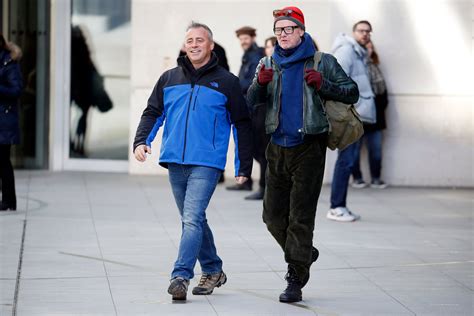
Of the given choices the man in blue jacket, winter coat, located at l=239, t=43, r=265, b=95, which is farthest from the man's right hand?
winter coat, located at l=239, t=43, r=265, b=95

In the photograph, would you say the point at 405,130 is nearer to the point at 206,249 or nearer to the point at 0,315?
the point at 206,249

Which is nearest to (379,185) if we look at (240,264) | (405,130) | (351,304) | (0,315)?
(405,130)

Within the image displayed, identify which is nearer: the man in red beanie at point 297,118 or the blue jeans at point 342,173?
the man in red beanie at point 297,118

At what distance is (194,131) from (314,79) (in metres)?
0.82

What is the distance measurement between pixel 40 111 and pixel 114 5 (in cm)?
171

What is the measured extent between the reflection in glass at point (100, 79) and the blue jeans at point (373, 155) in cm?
312

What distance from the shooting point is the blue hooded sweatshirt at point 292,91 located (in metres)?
6.89

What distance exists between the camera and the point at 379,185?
536 inches

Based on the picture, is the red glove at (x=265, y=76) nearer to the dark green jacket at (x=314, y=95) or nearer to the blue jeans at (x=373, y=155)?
the dark green jacket at (x=314, y=95)

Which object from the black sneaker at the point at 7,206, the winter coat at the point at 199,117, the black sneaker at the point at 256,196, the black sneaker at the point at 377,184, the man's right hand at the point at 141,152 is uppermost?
the winter coat at the point at 199,117

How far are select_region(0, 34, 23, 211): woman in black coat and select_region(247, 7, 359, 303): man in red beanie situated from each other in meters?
4.14

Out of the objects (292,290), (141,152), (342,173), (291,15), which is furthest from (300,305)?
(342,173)

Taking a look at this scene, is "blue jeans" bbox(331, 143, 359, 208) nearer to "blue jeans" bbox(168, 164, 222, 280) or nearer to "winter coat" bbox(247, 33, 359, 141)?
"winter coat" bbox(247, 33, 359, 141)

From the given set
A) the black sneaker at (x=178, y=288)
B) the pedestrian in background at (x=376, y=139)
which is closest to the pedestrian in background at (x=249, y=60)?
the pedestrian in background at (x=376, y=139)
